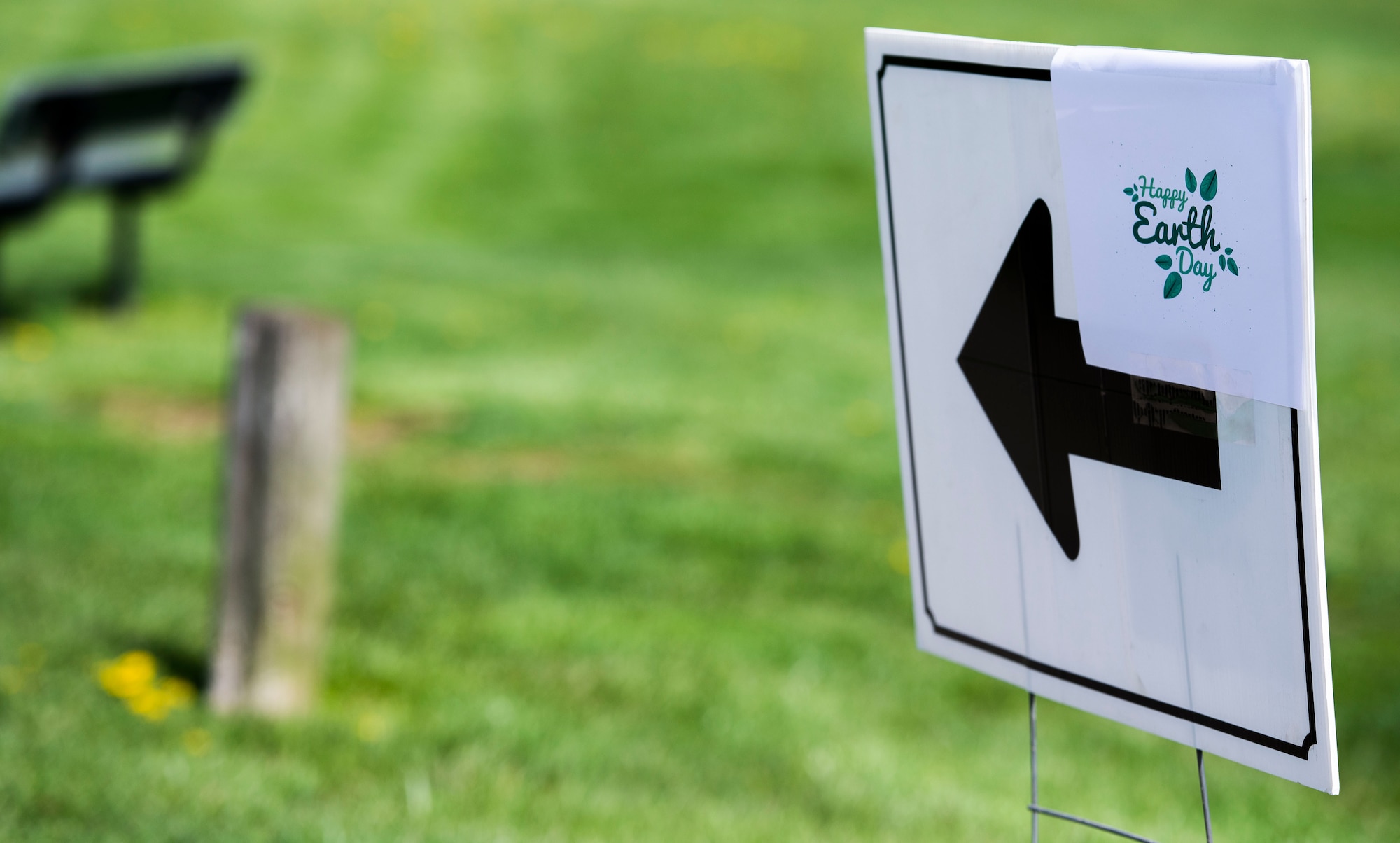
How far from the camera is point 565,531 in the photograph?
16.6ft

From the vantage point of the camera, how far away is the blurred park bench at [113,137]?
7125mm

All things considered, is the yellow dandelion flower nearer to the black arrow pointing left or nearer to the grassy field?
the grassy field

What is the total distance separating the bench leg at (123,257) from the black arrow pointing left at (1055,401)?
7.15m

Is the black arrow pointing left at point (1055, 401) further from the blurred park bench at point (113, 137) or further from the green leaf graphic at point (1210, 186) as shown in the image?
the blurred park bench at point (113, 137)

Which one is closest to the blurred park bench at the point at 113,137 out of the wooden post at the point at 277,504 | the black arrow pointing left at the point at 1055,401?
the wooden post at the point at 277,504

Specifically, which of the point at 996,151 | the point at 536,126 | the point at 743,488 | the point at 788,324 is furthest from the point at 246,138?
the point at 996,151

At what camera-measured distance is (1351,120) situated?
1550 cm

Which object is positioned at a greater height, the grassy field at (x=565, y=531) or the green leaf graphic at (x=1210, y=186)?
the green leaf graphic at (x=1210, y=186)

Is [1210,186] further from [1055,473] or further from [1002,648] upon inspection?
[1002,648]

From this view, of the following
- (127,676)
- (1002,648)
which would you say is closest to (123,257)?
(127,676)

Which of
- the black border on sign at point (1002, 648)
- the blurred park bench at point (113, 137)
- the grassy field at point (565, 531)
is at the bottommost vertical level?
the grassy field at point (565, 531)

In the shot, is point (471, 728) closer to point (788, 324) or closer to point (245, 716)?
point (245, 716)

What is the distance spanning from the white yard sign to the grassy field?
130 centimetres

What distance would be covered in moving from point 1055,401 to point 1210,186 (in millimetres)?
373
